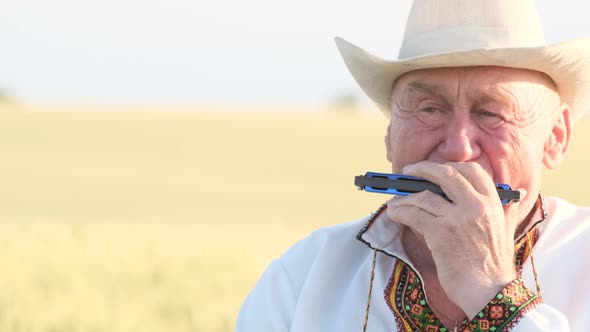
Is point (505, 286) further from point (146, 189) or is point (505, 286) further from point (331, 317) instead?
point (146, 189)

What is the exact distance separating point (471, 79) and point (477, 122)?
0.15 metres

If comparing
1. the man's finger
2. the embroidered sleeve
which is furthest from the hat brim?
the embroidered sleeve

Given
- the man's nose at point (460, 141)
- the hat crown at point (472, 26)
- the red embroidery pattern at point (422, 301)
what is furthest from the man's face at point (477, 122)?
the red embroidery pattern at point (422, 301)

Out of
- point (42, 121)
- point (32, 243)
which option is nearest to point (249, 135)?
point (42, 121)

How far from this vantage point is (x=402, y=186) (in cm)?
318

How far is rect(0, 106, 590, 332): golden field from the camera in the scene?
9.03m

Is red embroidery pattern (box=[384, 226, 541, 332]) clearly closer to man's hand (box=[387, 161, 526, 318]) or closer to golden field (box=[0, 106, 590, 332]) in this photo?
man's hand (box=[387, 161, 526, 318])

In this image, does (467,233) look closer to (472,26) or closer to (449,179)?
(449,179)

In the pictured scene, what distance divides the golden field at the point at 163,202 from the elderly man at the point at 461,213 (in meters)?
4.81

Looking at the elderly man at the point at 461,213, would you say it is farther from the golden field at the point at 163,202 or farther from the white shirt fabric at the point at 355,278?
the golden field at the point at 163,202

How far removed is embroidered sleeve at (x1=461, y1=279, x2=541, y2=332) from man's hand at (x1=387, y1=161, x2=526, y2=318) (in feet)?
0.08

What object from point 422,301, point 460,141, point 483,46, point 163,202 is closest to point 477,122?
point 460,141

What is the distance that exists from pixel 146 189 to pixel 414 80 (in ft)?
80.8

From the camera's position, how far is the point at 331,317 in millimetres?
3494
